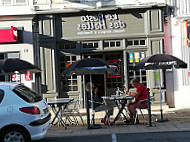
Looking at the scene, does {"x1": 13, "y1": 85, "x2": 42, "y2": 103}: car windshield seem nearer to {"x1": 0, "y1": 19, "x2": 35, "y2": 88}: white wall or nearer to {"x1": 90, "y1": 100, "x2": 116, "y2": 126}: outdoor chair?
{"x1": 90, "y1": 100, "x2": 116, "y2": 126}: outdoor chair

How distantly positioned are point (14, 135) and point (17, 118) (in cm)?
37

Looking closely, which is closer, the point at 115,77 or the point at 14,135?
the point at 14,135

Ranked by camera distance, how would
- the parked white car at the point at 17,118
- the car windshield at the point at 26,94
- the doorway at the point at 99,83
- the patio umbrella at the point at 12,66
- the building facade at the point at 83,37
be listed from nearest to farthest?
1. the parked white car at the point at 17,118
2. the car windshield at the point at 26,94
3. the patio umbrella at the point at 12,66
4. the building facade at the point at 83,37
5. the doorway at the point at 99,83

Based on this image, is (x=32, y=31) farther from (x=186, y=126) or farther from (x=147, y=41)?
(x=186, y=126)

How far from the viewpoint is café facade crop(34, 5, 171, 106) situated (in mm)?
16344

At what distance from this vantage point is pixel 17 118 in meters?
8.28

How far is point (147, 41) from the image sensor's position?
16.4 meters

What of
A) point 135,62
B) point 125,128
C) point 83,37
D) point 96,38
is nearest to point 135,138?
point 125,128

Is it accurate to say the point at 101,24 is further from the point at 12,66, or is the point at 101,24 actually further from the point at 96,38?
the point at 12,66

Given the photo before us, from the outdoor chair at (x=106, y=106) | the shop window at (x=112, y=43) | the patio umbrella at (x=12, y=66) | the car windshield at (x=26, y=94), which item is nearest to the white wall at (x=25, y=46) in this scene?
the shop window at (x=112, y=43)

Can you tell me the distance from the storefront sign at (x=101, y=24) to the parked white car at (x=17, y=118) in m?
8.40

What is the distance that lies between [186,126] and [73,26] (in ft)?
24.4

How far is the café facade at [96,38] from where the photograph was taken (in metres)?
16.3

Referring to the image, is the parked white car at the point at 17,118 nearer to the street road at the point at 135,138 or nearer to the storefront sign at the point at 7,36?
the street road at the point at 135,138
